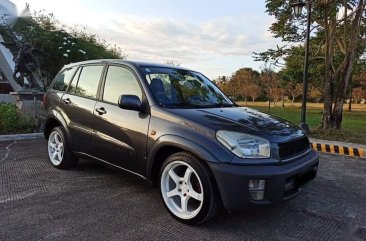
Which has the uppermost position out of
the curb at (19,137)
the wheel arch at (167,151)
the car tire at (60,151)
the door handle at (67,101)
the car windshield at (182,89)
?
the car windshield at (182,89)

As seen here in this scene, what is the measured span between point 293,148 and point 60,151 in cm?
365

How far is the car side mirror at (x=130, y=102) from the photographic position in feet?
13.5

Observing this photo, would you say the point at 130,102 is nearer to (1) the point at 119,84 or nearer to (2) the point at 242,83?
(1) the point at 119,84

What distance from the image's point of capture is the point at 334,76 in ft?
40.7

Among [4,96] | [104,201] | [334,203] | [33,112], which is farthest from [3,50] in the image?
[334,203]

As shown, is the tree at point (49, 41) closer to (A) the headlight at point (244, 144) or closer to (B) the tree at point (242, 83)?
(A) the headlight at point (244, 144)

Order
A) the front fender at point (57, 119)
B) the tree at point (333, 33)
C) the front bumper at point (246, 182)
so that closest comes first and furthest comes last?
the front bumper at point (246, 182) < the front fender at point (57, 119) < the tree at point (333, 33)

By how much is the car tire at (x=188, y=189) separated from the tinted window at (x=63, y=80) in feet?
8.70

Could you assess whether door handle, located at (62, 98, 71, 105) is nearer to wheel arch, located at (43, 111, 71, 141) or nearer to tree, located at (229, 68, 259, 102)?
wheel arch, located at (43, 111, 71, 141)

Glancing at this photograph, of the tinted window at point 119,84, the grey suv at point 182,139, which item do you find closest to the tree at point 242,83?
the grey suv at point 182,139

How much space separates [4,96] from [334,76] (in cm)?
1595

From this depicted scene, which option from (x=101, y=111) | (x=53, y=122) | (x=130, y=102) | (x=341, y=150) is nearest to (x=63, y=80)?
(x=53, y=122)

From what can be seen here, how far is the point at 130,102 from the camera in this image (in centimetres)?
413

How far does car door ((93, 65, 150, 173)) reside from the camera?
14.0ft
